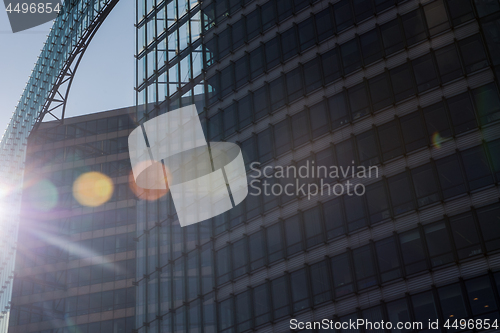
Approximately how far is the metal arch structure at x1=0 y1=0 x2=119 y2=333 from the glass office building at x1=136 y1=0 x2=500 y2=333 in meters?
23.8

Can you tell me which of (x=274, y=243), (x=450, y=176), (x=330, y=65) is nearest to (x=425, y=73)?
(x=330, y=65)

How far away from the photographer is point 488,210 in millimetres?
27188

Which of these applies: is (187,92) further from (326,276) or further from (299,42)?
(326,276)

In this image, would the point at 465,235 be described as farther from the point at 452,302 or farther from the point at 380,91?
the point at 380,91

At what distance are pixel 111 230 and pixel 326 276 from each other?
1508 inches

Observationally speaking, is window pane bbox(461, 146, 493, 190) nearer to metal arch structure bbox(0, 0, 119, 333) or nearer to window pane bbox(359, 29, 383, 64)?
window pane bbox(359, 29, 383, 64)

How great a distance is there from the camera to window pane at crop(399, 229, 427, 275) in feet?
91.9

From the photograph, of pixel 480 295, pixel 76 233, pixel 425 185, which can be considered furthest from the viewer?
pixel 76 233

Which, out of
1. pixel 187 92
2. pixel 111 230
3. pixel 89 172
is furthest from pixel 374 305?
pixel 89 172

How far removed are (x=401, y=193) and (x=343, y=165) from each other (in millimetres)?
3529

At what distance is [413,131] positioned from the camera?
30.6 meters

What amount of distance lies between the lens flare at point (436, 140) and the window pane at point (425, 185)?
3.37ft

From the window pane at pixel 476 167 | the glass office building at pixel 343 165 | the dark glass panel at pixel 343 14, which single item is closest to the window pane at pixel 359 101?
the glass office building at pixel 343 165

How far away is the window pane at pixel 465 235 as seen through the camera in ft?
88.5
